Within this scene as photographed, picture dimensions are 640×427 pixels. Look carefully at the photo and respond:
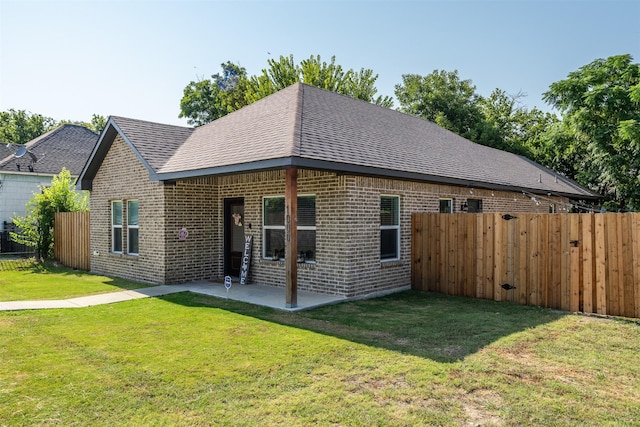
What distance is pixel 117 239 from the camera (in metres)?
13.9

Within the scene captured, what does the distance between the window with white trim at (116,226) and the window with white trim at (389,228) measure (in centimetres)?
821

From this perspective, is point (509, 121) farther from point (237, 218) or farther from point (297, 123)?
point (297, 123)

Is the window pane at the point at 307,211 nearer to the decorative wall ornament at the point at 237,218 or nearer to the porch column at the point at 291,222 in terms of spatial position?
the porch column at the point at 291,222

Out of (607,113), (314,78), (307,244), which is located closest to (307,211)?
(307,244)

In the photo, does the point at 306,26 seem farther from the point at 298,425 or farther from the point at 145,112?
the point at 145,112

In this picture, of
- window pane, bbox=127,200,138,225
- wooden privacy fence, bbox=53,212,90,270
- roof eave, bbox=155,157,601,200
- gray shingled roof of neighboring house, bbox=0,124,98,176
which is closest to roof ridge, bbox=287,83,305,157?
roof eave, bbox=155,157,601,200

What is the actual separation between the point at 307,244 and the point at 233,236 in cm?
322

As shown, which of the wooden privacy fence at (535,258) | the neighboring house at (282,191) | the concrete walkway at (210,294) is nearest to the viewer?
the wooden privacy fence at (535,258)

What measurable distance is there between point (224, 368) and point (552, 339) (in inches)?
190

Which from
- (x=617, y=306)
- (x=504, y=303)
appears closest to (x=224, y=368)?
(x=504, y=303)

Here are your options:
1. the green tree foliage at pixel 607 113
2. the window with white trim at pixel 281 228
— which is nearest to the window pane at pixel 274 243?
the window with white trim at pixel 281 228

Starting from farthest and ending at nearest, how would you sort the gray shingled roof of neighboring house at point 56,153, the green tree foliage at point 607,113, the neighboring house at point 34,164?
the gray shingled roof of neighboring house at point 56,153 → the neighboring house at point 34,164 → the green tree foliage at point 607,113

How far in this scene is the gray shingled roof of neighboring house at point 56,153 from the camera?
23.2 meters

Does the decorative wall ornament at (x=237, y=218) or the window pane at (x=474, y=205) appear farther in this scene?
the window pane at (x=474, y=205)
